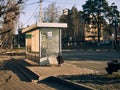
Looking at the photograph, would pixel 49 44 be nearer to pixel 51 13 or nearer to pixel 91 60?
pixel 91 60

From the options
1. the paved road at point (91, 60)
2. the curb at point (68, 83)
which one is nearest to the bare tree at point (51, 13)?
the paved road at point (91, 60)

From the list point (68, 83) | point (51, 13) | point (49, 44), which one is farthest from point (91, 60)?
point (51, 13)

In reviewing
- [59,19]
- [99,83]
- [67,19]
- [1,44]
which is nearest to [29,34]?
[99,83]

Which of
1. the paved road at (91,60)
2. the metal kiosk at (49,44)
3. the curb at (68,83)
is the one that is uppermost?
the metal kiosk at (49,44)

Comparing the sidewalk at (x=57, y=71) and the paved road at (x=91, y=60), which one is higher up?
the sidewalk at (x=57, y=71)

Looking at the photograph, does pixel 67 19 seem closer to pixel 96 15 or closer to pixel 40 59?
pixel 96 15

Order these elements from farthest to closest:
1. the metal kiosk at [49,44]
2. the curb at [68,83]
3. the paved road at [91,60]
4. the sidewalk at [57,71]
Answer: the metal kiosk at [49,44]
the paved road at [91,60]
the sidewalk at [57,71]
the curb at [68,83]

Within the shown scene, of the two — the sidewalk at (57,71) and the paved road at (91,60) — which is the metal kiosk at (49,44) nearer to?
the paved road at (91,60)

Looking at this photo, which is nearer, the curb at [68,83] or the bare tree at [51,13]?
the curb at [68,83]

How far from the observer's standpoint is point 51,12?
89.6 metres

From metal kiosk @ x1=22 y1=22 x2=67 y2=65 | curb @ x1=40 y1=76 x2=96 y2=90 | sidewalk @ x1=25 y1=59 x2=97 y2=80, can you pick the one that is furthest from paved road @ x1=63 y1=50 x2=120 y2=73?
curb @ x1=40 y1=76 x2=96 y2=90

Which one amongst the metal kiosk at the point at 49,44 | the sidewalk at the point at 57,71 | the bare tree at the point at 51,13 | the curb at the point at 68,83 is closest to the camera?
the curb at the point at 68,83

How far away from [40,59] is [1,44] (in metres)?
19.8

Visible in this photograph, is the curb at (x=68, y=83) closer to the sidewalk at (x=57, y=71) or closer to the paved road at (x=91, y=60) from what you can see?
the sidewalk at (x=57, y=71)
